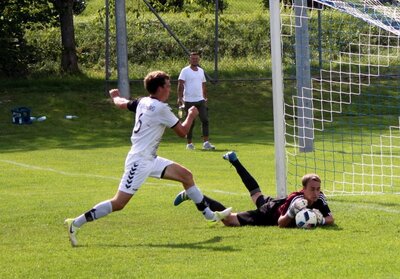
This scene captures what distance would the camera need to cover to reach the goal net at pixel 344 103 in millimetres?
14789

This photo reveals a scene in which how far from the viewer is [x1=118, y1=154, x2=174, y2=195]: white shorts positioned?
35.3 feet

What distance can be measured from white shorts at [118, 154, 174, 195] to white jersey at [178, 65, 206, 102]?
10836mm

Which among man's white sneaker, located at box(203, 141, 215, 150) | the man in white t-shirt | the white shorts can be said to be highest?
the man in white t-shirt

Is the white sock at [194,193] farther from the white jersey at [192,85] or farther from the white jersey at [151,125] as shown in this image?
the white jersey at [192,85]

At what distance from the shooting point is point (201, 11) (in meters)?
33.3

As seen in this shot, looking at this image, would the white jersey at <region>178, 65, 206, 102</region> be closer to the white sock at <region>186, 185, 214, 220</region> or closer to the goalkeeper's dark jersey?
the goalkeeper's dark jersey

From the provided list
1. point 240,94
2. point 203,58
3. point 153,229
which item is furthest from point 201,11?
point 153,229

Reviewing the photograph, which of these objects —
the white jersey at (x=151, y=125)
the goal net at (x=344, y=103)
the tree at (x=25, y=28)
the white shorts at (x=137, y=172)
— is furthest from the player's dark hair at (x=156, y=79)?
the tree at (x=25, y=28)

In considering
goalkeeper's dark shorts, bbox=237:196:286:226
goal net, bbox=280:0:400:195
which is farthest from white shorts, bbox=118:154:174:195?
goal net, bbox=280:0:400:195

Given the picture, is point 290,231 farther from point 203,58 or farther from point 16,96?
point 203,58

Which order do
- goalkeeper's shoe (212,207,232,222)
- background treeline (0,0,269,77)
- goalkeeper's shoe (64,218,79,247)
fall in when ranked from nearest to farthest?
goalkeeper's shoe (64,218,79,247) → goalkeeper's shoe (212,207,232,222) → background treeline (0,0,269,77)

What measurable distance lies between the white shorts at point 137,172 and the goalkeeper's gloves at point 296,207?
139 cm

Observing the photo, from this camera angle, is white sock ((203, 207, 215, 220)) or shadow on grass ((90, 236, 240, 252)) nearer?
shadow on grass ((90, 236, 240, 252))

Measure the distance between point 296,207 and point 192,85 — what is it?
10984 millimetres
